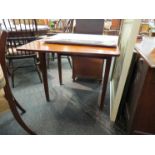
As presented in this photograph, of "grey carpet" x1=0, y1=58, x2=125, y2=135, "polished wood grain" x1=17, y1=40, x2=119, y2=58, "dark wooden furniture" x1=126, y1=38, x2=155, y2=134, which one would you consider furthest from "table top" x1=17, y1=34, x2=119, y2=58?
"grey carpet" x1=0, y1=58, x2=125, y2=135

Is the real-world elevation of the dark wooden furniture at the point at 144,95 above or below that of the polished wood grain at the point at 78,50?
below

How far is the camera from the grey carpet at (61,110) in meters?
1.31

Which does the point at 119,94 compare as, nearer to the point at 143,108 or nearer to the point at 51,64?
the point at 143,108

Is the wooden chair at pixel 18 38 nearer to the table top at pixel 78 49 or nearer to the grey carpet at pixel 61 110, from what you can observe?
the grey carpet at pixel 61 110

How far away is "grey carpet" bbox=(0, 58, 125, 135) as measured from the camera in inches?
51.4

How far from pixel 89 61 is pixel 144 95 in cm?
121

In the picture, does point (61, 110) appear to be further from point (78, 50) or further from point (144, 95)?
point (144, 95)

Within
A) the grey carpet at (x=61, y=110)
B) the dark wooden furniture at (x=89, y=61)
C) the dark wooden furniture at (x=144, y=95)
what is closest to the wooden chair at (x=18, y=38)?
the grey carpet at (x=61, y=110)

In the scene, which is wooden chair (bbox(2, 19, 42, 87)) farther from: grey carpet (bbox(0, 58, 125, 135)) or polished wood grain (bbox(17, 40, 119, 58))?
polished wood grain (bbox(17, 40, 119, 58))

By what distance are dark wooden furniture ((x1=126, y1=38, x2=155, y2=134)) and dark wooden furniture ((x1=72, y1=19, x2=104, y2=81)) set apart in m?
0.91

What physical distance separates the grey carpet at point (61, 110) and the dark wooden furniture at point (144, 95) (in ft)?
0.84

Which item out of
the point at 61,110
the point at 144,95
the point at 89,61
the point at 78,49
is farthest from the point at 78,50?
the point at 89,61

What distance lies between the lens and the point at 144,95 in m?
0.95
